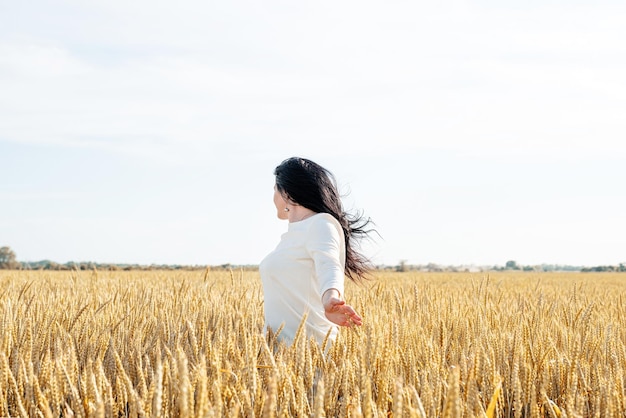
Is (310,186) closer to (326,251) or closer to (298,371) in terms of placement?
(326,251)

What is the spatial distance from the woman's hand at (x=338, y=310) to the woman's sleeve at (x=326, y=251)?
5cm

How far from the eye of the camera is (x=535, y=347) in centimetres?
251

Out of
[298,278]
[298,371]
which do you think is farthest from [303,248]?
[298,371]

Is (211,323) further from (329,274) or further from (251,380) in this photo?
(251,380)

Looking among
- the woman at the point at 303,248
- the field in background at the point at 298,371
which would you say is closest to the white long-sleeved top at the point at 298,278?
the woman at the point at 303,248

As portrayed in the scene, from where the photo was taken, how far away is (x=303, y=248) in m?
2.63

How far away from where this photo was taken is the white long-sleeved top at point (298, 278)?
258cm

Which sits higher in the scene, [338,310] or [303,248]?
[303,248]

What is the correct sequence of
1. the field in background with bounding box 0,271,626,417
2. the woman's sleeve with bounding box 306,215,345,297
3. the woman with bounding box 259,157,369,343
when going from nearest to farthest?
the field in background with bounding box 0,271,626,417
the woman's sleeve with bounding box 306,215,345,297
the woman with bounding box 259,157,369,343

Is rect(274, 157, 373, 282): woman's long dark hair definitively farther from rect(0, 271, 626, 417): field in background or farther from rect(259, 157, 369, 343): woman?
rect(0, 271, 626, 417): field in background

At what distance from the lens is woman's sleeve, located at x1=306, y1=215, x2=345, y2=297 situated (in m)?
2.32

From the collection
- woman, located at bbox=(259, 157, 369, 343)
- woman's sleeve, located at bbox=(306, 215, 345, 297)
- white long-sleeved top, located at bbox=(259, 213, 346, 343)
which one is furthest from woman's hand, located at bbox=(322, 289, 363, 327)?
white long-sleeved top, located at bbox=(259, 213, 346, 343)

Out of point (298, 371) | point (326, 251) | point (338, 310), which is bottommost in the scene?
point (298, 371)

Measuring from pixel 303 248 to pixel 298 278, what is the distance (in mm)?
137
